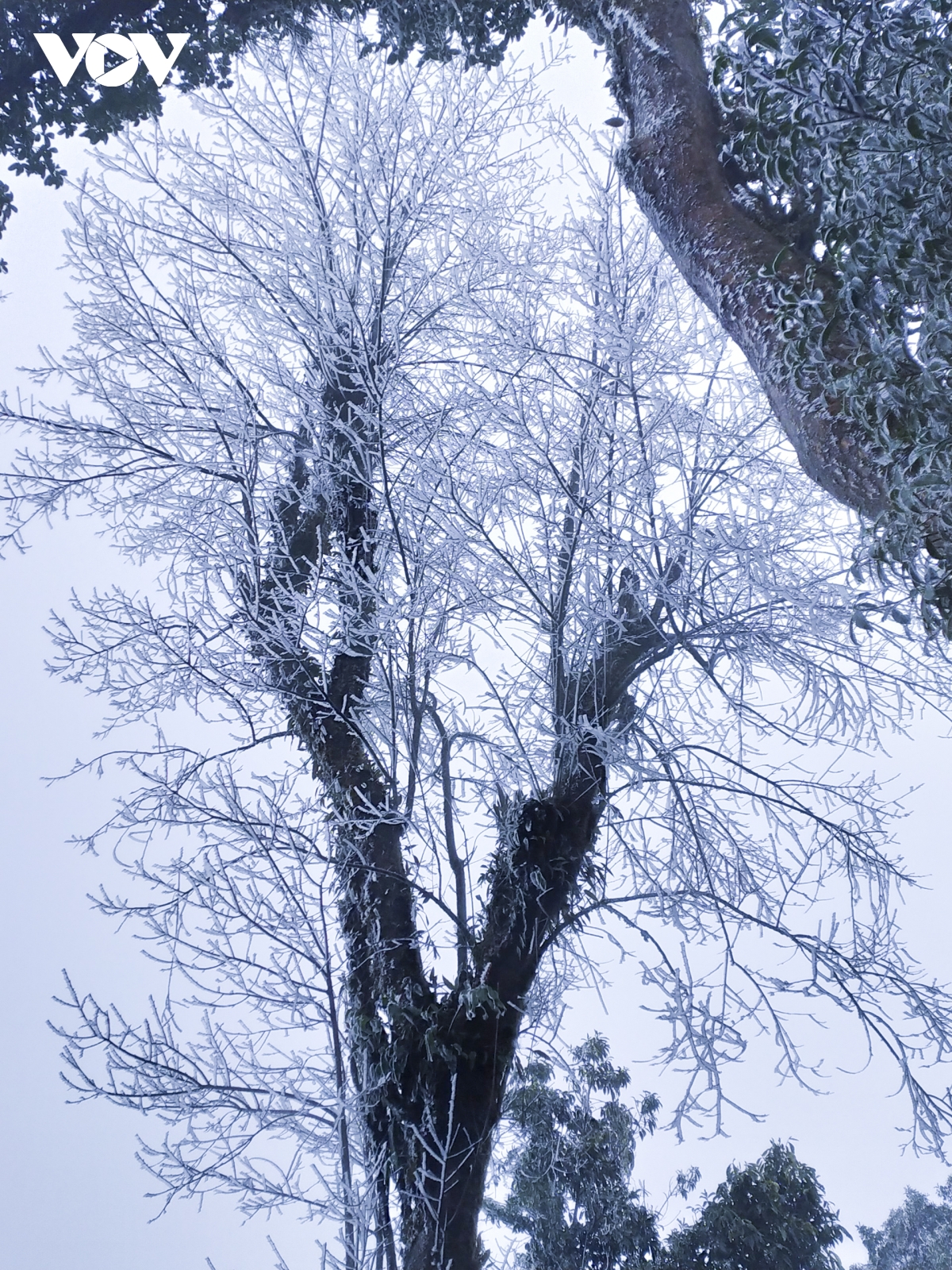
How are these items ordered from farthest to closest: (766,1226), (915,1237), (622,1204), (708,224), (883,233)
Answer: (766,1226) → (915,1237) → (622,1204) → (708,224) → (883,233)

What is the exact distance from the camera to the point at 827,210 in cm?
172

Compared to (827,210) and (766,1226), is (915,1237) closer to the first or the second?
(766,1226)

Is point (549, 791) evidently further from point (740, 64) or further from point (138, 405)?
point (138, 405)

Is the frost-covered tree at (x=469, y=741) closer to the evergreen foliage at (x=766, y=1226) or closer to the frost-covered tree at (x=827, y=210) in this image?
the frost-covered tree at (x=827, y=210)

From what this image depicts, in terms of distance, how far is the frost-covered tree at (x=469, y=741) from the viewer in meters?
2.54

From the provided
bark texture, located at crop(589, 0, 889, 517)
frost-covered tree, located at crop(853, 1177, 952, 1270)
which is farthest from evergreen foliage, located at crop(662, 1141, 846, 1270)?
bark texture, located at crop(589, 0, 889, 517)

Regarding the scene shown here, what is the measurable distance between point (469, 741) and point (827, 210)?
1808 millimetres

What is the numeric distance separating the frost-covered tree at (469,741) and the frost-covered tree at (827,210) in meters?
0.54

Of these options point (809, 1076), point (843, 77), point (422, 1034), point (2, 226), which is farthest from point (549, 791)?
point (2, 226)

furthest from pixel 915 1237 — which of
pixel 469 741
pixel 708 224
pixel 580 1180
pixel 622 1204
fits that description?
pixel 708 224

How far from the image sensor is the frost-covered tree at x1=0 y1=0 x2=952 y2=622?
4.74 ft

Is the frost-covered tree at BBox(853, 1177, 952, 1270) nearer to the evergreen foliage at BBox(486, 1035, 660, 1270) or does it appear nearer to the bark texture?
the evergreen foliage at BBox(486, 1035, 660, 1270)

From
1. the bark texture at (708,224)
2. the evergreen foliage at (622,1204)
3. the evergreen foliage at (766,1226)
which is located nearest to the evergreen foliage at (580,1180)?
the evergreen foliage at (622,1204)

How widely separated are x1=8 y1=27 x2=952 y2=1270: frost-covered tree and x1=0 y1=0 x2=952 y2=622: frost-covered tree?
1.77ft
